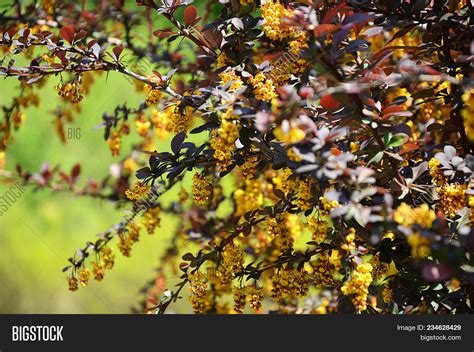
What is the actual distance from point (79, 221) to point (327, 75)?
3457 millimetres

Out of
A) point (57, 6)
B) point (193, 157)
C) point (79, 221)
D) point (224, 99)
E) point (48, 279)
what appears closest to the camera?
point (224, 99)

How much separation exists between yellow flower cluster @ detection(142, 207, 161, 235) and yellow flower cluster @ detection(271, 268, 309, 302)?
624mm

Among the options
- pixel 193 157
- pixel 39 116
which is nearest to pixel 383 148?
pixel 193 157

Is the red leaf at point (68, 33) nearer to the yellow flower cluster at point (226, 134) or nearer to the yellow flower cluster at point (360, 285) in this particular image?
the yellow flower cluster at point (226, 134)

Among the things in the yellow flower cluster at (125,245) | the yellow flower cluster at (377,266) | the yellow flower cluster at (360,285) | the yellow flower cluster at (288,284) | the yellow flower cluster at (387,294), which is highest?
the yellow flower cluster at (360,285)

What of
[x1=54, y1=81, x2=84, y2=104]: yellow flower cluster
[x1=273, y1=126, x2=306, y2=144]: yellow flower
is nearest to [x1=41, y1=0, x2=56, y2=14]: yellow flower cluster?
[x1=54, y1=81, x2=84, y2=104]: yellow flower cluster

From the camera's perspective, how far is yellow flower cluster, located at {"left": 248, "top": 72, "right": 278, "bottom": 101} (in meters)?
1.29

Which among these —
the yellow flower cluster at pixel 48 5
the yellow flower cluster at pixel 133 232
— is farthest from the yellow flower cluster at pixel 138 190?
the yellow flower cluster at pixel 48 5

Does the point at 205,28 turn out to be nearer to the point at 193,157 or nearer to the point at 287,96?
the point at 193,157

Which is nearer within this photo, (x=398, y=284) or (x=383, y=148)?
(x=383, y=148)

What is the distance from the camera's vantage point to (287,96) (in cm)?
100

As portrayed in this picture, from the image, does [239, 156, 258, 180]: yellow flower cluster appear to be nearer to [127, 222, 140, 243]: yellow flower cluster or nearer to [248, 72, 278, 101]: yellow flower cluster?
[248, 72, 278, 101]: yellow flower cluster

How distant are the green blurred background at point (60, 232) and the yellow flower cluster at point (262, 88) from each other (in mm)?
2269

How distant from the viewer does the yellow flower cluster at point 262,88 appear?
129cm
